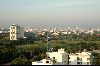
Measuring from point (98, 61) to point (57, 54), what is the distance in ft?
9.77

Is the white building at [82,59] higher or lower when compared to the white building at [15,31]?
lower

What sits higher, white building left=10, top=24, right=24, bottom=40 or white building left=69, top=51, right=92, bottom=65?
white building left=10, top=24, right=24, bottom=40

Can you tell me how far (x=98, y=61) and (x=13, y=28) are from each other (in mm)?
23713

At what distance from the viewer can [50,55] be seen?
13133 millimetres

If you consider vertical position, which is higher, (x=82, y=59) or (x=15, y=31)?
(x=15, y=31)

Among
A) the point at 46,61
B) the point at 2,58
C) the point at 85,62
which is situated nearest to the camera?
the point at 46,61

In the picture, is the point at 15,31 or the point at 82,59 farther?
the point at 15,31

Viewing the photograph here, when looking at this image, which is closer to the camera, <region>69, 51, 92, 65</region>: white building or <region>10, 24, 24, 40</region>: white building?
<region>69, 51, 92, 65</region>: white building

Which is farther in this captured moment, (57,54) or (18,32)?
(18,32)

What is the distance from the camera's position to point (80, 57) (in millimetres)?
12828

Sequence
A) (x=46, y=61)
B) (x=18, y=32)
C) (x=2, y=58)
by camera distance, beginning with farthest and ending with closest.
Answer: (x=18, y=32), (x=2, y=58), (x=46, y=61)

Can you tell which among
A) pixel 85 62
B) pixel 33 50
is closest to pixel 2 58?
pixel 33 50

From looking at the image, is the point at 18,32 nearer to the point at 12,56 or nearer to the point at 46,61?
the point at 12,56

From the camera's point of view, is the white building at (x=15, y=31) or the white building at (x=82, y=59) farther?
the white building at (x=15, y=31)
